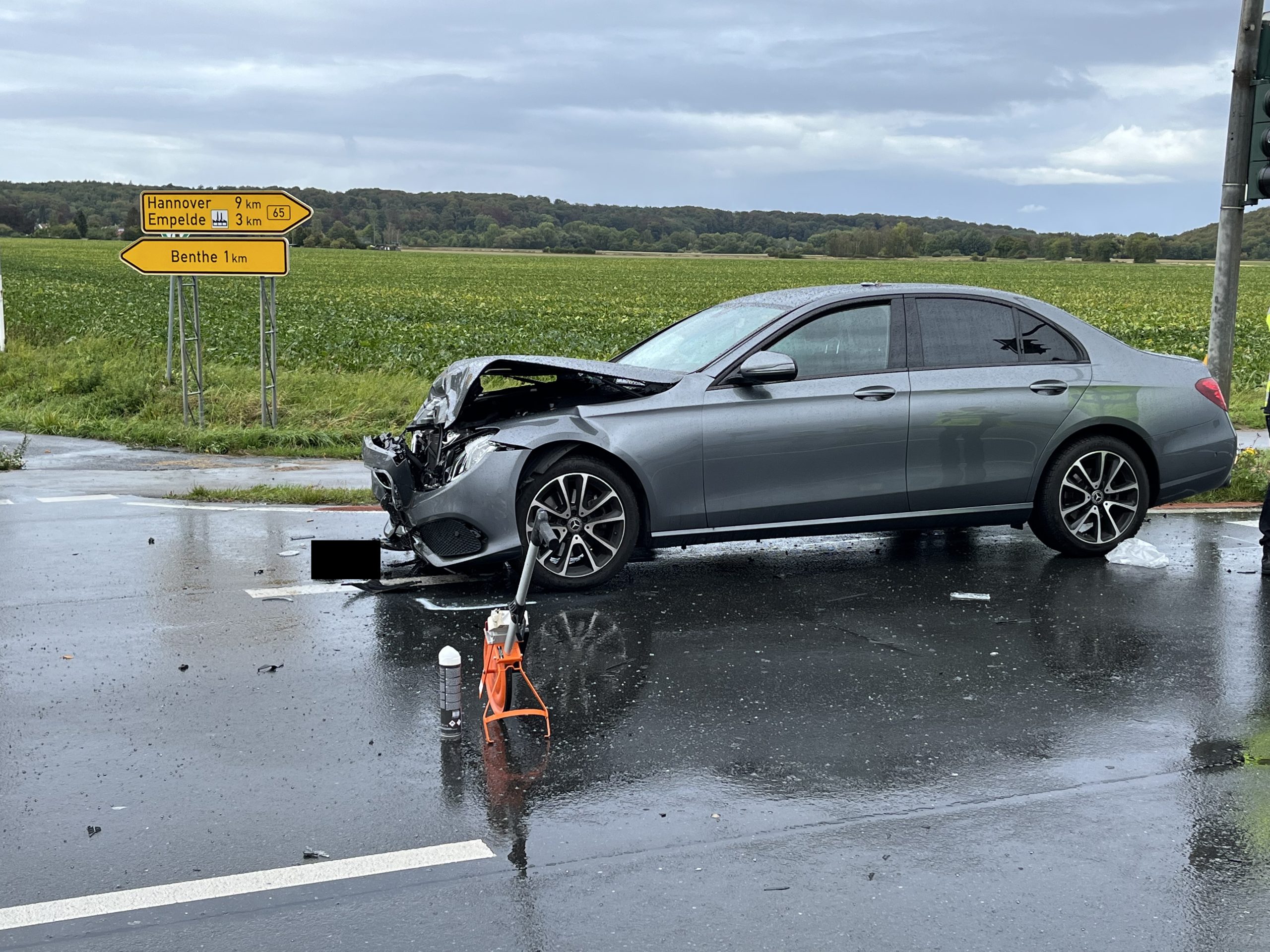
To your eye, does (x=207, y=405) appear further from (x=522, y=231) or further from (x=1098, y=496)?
(x=522, y=231)

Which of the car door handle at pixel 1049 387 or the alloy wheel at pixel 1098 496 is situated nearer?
the car door handle at pixel 1049 387

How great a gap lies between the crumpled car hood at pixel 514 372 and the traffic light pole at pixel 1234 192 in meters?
5.77

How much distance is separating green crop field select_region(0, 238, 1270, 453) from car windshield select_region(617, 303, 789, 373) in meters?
5.91

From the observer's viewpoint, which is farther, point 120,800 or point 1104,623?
point 1104,623

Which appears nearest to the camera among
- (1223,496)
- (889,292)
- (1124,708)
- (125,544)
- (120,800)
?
(120,800)

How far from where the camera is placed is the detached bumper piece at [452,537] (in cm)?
763

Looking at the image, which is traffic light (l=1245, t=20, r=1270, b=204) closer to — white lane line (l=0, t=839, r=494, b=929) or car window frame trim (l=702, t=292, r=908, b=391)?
car window frame trim (l=702, t=292, r=908, b=391)

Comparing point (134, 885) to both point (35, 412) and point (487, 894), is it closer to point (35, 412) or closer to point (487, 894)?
point (487, 894)

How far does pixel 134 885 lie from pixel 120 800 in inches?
27.5

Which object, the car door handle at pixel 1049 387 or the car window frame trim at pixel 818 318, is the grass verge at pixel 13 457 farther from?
the car door handle at pixel 1049 387

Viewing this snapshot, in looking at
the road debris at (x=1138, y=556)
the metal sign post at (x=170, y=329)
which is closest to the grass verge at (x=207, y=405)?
the metal sign post at (x=170, y=329)

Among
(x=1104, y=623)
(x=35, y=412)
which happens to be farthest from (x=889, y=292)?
(x=35, y=412)

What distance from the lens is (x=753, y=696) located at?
5.91 m

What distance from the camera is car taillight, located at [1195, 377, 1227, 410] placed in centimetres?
908
